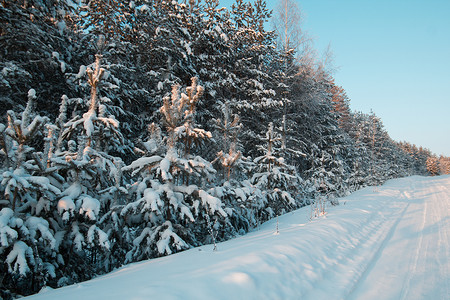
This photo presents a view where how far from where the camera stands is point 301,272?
3.86 m

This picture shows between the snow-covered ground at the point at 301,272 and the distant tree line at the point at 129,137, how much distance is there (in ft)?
2.81

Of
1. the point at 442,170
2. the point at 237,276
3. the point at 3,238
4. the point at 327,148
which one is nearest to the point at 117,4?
the point at 3,238

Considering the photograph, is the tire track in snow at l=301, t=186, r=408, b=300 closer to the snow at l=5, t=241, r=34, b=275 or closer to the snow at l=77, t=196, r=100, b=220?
the snow at l=77, t=196, r=100, b=220

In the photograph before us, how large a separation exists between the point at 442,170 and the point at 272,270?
124 metres

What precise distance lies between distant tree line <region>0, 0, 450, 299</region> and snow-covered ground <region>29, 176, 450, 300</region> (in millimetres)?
855

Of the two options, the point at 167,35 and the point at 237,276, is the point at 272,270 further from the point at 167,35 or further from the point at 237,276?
the point at 167,35

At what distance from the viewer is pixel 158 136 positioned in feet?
21.0

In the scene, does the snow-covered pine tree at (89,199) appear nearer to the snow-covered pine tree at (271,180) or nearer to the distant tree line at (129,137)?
the distant tree line at (129,137)

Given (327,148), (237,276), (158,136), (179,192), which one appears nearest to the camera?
(237,276)

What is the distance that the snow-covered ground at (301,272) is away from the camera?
9.62 feet

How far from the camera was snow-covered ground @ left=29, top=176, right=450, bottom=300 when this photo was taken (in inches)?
115

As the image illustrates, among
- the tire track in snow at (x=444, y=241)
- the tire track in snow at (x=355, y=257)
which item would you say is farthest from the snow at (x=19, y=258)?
the tire track in snow at (x=444, y=241)

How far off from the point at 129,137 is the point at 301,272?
10.6m

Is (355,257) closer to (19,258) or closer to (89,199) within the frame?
(89,199)
